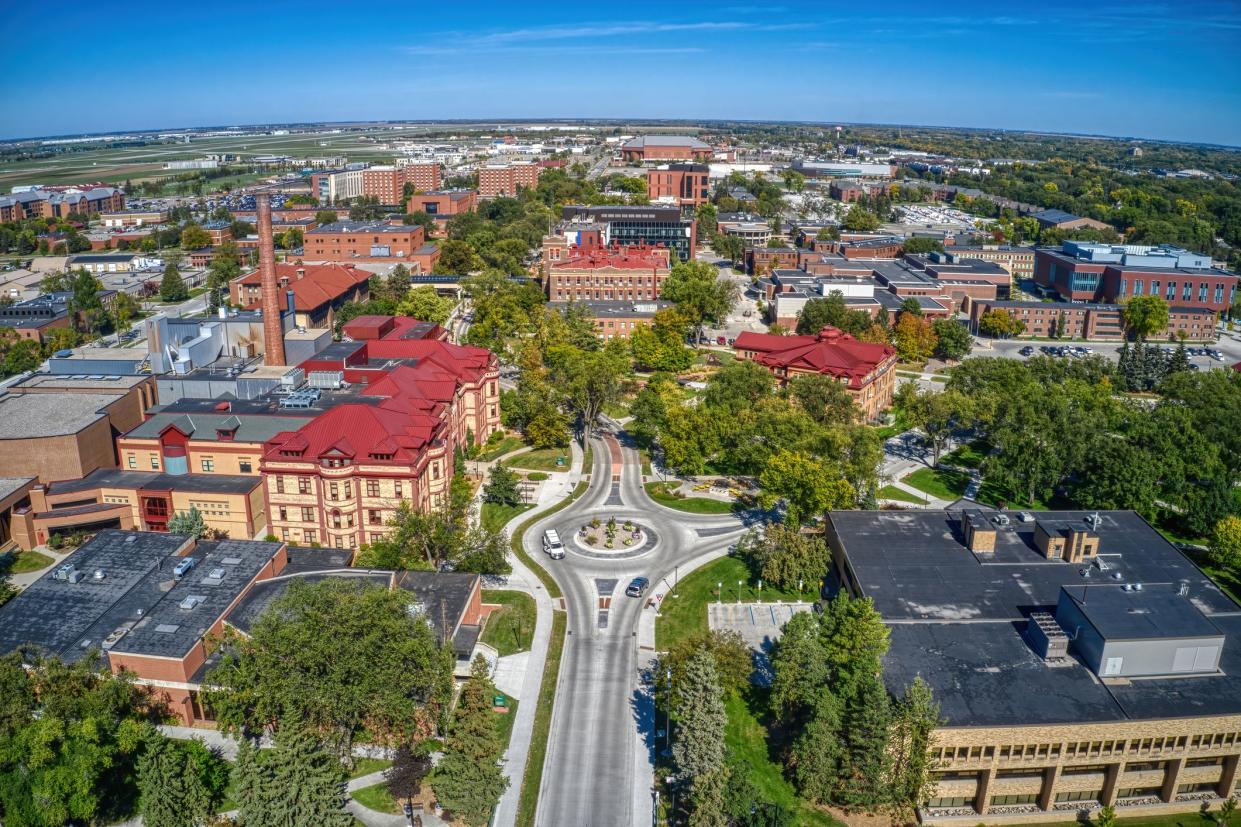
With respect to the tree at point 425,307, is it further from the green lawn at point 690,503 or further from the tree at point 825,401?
the tree at point 825,401

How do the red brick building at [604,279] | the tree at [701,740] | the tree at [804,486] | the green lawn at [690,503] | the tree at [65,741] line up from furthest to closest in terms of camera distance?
the red brick building at [604,279] < the green lawn at [690,503] < the tree at [804,486] < the tree at [701,740] < the tree at [65,741]

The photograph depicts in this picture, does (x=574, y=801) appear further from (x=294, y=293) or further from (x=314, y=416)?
(x=294, y=293)

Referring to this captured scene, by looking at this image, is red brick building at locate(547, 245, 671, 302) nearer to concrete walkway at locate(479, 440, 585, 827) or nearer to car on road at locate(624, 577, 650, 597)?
concrete walkway at locate(479, 440, 585, 827)

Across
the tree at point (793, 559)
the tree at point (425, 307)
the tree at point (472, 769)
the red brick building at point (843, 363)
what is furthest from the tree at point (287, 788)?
the tree at point (425, 307)

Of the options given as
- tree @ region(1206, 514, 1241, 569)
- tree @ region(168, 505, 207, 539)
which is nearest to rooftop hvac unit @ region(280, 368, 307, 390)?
tree @ region(168, 505, 207, 539)

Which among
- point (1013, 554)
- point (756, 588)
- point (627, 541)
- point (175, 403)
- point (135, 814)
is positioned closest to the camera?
point (135, 814)

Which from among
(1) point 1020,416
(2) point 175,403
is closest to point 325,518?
(2) point 175,403
